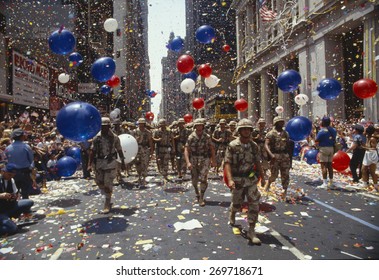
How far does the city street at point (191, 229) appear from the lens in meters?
4.31

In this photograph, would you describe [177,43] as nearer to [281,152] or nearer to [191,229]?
[281,152]

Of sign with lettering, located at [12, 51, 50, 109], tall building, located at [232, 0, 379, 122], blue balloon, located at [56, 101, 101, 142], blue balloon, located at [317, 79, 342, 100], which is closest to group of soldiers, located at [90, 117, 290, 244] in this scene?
blue balloon, located at [56, 101, 101, 142]

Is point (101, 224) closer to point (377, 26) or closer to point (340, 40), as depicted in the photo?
point (377, 26)

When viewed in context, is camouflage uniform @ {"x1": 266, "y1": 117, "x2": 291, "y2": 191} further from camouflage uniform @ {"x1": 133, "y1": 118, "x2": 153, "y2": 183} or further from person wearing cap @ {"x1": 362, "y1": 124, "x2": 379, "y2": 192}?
camouflage uniform @ {"x1": 133, "y1": 118, "x2": 153, "y2": 183}

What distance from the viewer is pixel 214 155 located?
730cm

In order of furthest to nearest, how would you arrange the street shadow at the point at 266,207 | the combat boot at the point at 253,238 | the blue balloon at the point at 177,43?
the blue balloon at the point at 177,43
the street shadow at the point at 266,207
the combat boot at the point at 253,238

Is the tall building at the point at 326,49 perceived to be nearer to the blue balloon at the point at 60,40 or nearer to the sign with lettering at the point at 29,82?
the blue balloon at the point at 60,40

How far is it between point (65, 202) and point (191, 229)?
4238 millimetres

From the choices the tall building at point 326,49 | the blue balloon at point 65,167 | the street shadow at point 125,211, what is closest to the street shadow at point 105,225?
the street shadow at point 125,211

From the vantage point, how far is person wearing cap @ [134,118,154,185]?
10.1m

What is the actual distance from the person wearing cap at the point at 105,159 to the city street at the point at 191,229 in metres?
0.61

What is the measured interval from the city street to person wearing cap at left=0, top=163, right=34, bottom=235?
249 millimetres

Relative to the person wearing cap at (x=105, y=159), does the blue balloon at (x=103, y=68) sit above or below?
above

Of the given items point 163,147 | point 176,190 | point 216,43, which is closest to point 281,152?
point 176,190
